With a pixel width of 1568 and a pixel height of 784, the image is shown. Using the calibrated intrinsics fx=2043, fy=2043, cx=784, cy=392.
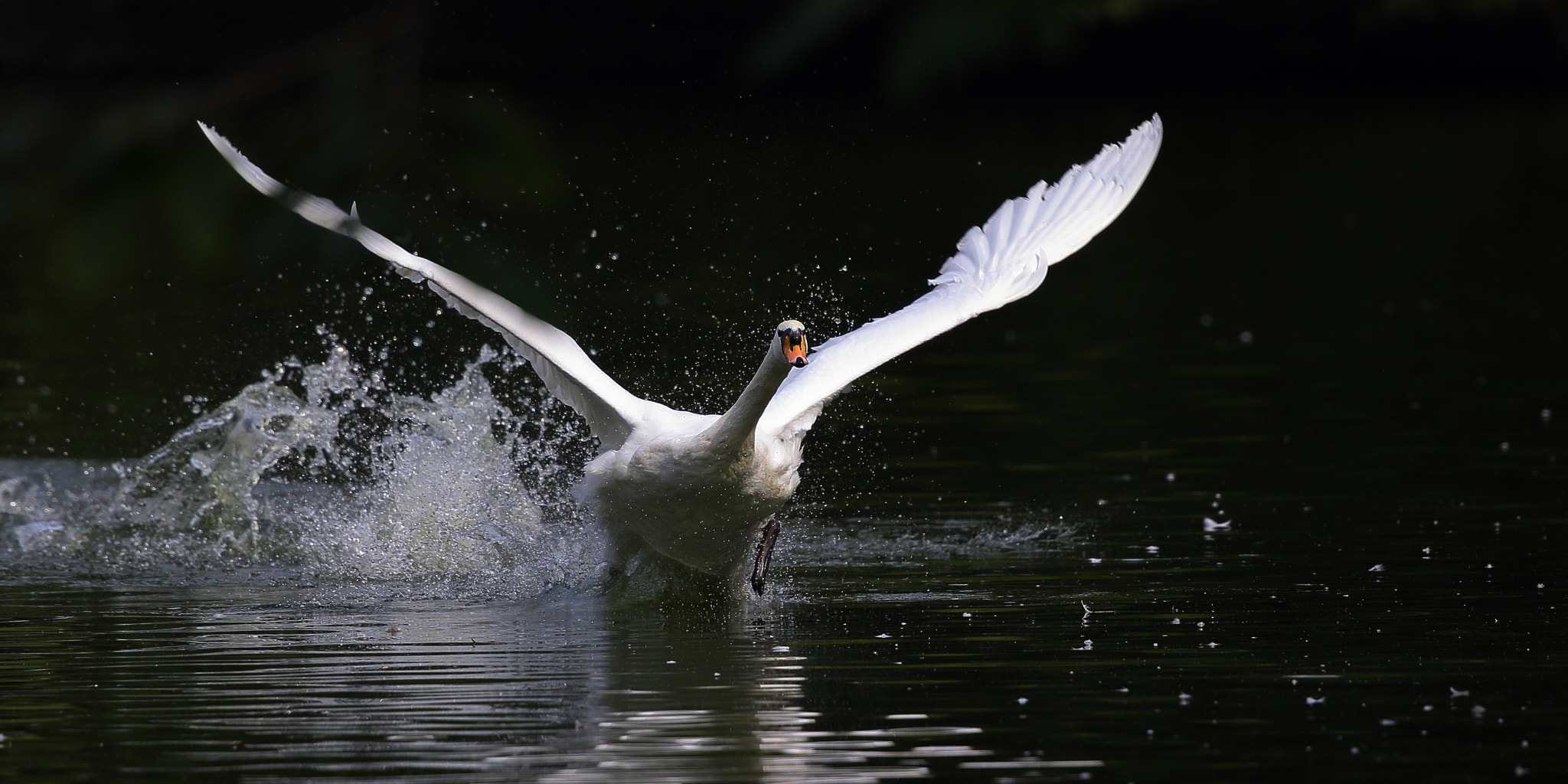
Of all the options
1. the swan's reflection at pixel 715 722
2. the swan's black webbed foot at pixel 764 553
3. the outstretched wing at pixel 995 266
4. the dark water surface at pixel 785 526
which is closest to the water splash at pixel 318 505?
the dark water surface at pixel 785 526

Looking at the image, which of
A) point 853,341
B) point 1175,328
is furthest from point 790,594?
point 1175,328

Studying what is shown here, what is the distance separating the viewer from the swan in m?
8.34

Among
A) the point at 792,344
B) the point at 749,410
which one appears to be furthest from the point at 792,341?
the point at 749,410

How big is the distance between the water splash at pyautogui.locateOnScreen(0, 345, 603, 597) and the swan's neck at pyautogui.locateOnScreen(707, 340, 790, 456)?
1.29m

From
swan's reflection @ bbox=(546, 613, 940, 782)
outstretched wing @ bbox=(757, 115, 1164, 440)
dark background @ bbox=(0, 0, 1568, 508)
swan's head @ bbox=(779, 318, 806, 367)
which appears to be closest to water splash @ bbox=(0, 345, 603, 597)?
dark background @ bbox=(0, 0, 1568, 508)

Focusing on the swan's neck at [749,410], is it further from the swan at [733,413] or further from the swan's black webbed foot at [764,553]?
the swan's black webbed foot at [764,553]

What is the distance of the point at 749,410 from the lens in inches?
322

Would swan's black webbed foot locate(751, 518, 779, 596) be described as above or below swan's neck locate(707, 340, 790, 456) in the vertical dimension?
below

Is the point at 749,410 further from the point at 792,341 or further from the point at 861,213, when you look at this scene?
the point at 861,213

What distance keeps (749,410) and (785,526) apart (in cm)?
222

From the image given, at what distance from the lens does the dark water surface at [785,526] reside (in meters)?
5.97

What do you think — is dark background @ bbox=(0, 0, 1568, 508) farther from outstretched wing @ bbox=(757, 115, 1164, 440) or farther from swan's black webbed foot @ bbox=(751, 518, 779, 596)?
swan's black webbed foot @ bbox=(751, 518, 779, 596)

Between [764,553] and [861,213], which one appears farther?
[861,213]

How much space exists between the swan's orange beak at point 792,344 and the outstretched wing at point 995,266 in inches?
42.4
